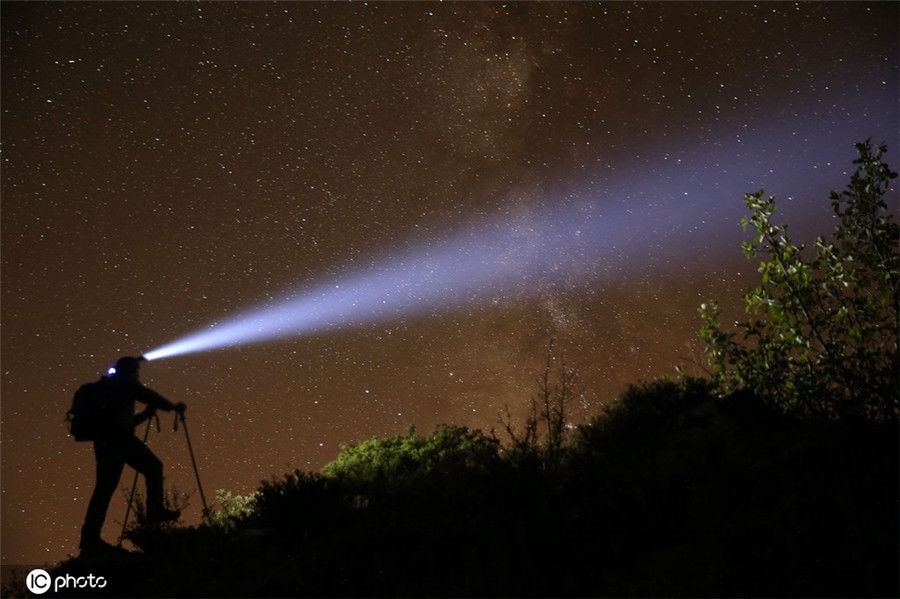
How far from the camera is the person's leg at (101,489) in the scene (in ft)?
19.0

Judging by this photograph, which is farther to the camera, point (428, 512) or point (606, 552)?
point (428, 512)

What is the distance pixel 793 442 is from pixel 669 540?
1.86 meters

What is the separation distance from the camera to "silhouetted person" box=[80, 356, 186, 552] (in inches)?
230

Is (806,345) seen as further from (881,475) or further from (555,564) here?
(555,564)

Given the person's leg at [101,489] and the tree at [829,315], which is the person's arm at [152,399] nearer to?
the person's leg at [101,489]

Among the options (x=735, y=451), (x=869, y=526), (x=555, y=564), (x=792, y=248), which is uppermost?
Result: (x=792, y=248)

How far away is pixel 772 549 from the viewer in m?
3.32

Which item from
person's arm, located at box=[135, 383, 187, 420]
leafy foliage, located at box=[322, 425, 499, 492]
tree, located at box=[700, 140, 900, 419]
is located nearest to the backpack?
person's arm, located at box=[135, 383, 187, 420]

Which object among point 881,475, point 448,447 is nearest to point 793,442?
point 881,475

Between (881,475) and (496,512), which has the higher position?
(881,475)

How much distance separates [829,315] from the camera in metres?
5.51

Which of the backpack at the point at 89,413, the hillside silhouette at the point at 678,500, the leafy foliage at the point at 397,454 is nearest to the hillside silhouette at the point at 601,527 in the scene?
the hillside silhouette at the point at 678,500

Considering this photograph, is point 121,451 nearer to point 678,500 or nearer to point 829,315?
point 678,500

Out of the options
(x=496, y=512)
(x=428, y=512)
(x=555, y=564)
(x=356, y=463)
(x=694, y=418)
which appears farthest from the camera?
(x=356, y=463)
